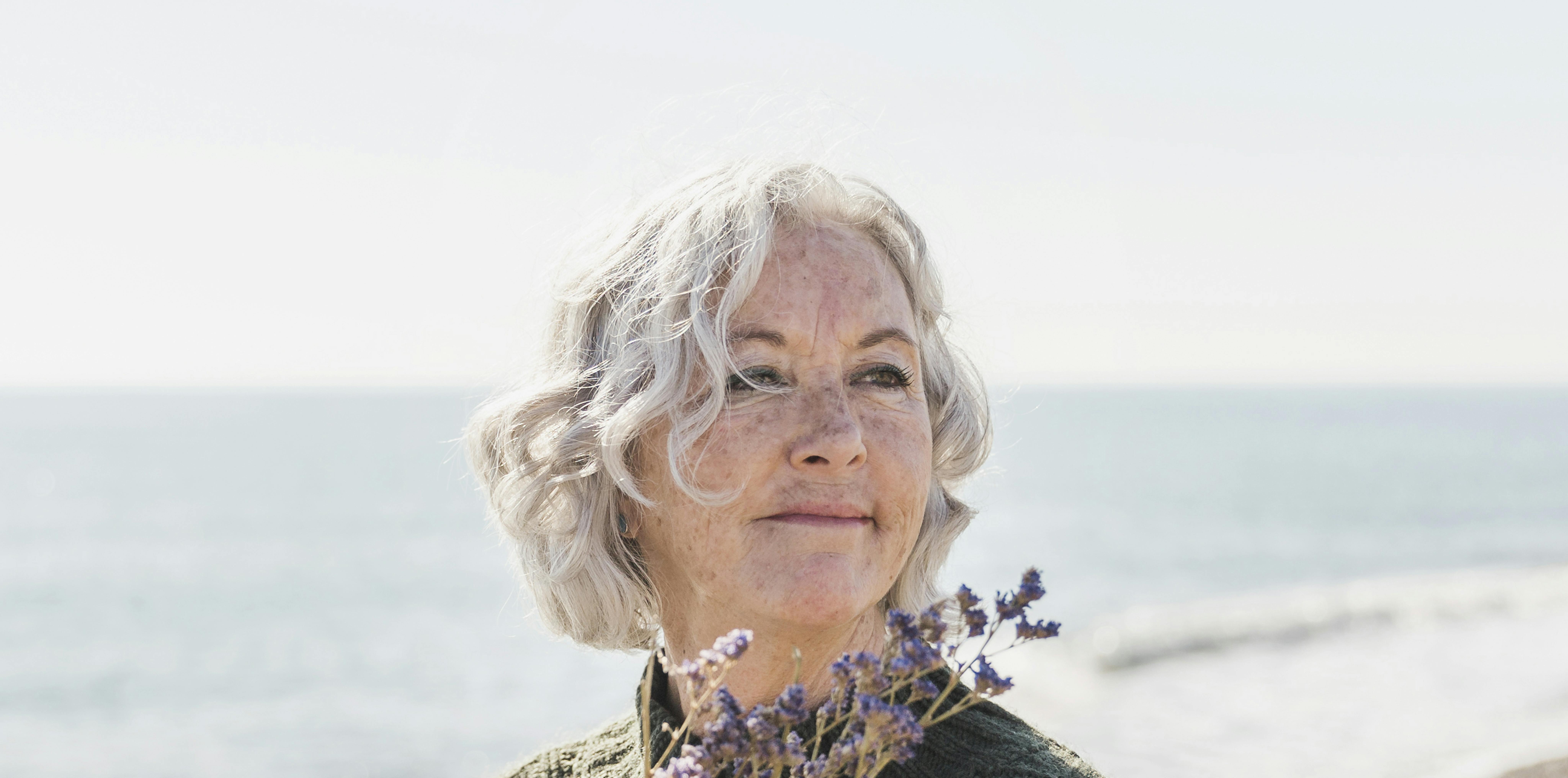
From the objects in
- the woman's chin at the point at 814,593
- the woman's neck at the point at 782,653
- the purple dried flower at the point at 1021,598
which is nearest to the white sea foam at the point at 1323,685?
the woman's neck at the point at 782,653

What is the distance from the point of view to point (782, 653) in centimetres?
219

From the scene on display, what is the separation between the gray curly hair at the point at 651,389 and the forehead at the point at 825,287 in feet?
0.10

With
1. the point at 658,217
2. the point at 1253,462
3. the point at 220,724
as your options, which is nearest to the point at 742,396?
the point at 658,217

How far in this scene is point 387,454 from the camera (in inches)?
2827

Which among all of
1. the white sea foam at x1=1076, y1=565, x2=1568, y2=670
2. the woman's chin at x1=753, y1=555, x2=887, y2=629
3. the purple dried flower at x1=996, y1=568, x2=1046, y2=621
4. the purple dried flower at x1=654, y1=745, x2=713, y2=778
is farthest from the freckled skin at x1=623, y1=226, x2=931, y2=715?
the white sea foam at x1=1076, y1=565, x2=1568, y2=670

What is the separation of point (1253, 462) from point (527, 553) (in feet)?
258

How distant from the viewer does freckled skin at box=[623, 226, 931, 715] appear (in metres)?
2.06

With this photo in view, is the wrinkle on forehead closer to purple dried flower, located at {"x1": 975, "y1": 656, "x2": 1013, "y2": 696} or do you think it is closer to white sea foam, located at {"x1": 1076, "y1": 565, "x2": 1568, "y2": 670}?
purple dried flower, located at {"x1": 975, "y1": 656, "x2": 1013, "y2": 696}

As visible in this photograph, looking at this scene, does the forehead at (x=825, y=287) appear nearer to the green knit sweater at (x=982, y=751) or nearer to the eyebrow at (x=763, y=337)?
the eyebrow at (x=763, y=337)

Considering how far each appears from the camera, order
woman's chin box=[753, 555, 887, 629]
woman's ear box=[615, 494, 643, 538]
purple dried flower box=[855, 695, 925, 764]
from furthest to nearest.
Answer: woman's ear box=[615, 494, 643, 538]
woman's chin box=[753, 555, 887, 629]
purple dried flower box=[855, 695, 925, 764]

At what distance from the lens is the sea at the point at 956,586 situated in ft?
43.0

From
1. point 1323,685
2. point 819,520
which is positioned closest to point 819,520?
point 819,520

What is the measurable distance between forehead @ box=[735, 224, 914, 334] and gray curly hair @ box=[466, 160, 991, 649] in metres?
0.03

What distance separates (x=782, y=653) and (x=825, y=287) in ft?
2.24
